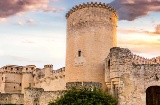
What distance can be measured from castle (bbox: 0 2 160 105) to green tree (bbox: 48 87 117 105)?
3.51ft

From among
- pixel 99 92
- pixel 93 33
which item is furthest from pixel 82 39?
pixel 99 92

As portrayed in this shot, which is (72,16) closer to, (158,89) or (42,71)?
(158,89)

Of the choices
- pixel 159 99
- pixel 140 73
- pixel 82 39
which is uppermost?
pixel 82 39

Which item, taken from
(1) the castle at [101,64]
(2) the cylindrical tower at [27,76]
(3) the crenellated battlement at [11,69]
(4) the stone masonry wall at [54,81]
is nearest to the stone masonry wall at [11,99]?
(4) the stone masonry wall at [54,81]

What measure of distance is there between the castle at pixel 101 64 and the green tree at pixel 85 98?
1.07 metres

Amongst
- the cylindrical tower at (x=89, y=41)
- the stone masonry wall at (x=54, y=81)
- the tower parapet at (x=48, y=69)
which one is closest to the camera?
the cylindrical tower at (x=89, y=41)

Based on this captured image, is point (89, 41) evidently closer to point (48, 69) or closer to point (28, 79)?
point (48, 69)

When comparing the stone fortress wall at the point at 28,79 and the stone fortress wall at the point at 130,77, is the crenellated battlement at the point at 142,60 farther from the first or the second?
the stone fortress wall at the point at 28,79

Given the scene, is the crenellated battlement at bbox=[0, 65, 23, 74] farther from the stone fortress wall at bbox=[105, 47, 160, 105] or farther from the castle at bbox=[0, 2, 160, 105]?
the stone fortress wall at bbox=[105, 47, 160, 105]

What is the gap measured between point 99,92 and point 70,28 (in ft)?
29.5

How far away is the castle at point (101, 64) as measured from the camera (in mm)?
19250

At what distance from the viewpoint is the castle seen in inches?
758

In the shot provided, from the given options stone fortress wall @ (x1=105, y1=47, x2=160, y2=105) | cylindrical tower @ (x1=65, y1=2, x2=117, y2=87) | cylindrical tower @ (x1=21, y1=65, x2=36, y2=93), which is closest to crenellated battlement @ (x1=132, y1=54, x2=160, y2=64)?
stone fortress wall @ (x1=105, y1=47, x2=160, y2=105)

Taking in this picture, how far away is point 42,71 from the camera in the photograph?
4869 centimetres
